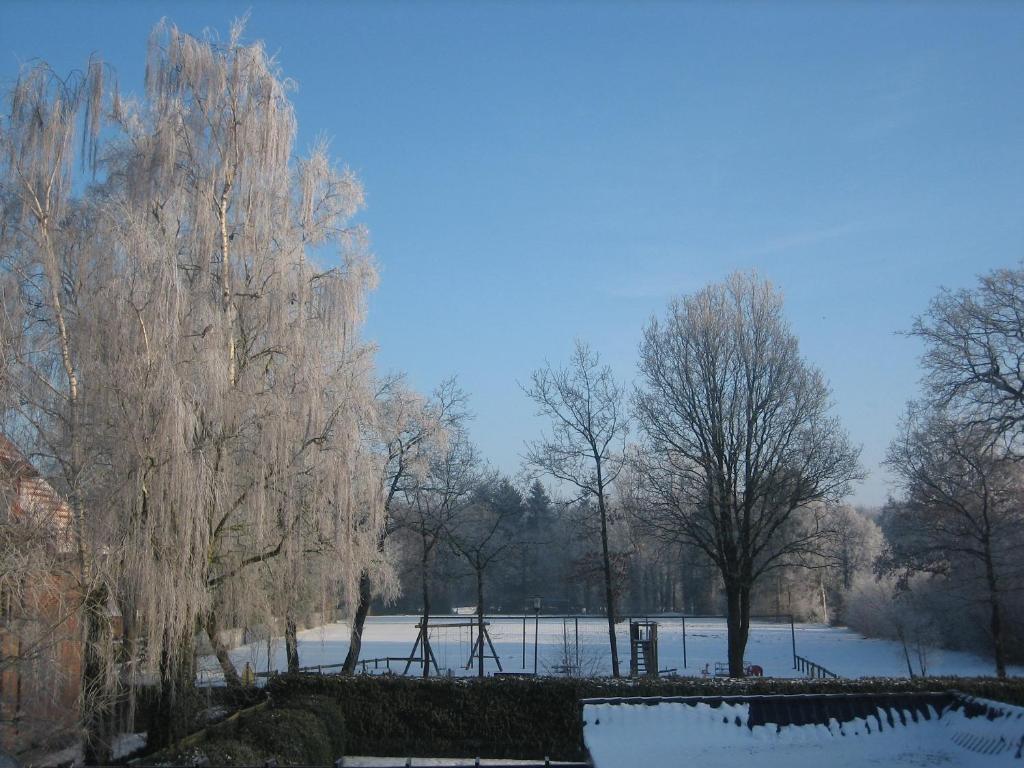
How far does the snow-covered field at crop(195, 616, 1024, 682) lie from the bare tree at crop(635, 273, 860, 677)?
200 inches

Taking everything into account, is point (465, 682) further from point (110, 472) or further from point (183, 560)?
point (110, 472)

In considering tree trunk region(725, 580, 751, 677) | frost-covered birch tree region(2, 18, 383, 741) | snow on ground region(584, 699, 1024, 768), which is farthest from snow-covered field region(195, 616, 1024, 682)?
frost-covered birch tree region(2, 18, 383, 741)

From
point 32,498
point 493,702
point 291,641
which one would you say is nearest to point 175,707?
point 32,498

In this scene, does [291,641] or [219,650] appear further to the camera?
[291,641]

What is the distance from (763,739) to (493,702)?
5.17 m

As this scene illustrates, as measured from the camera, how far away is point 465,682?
1702 centimetres

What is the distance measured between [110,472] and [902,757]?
544 inches

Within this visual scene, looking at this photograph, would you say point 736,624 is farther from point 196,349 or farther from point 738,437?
point 196,349

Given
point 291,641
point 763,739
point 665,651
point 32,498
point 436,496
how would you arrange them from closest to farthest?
point 32,498 → point 763,739 → point 291,641 → point 436,496 → point 665,651

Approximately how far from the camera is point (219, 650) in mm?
14781

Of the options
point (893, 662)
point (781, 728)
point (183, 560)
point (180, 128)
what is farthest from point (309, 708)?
point (893, 662)

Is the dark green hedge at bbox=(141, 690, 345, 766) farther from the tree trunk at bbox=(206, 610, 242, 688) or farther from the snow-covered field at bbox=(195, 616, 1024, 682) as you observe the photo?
the snow-covered field at bbox=(195, 616, 1024, 682)

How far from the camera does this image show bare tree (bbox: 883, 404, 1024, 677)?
2365 cm

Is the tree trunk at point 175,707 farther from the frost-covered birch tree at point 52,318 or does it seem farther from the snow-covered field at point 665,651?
the snow-covered field at point 665,651
